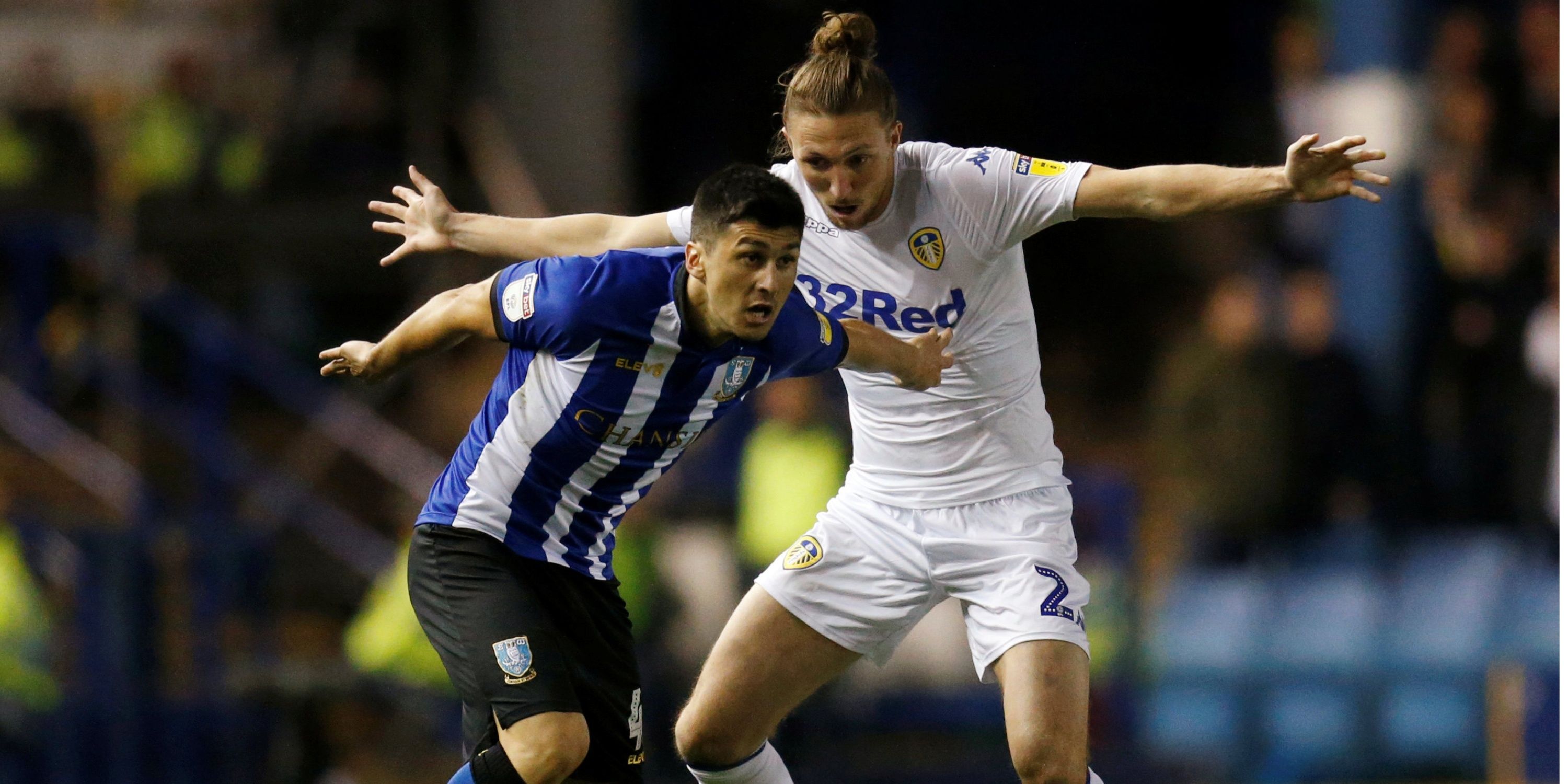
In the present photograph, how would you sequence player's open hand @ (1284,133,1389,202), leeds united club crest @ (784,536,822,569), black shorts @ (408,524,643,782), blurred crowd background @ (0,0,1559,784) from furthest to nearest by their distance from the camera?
1. blurred crowd background @ (0,0,1559,784)
2. leeds united club crest @ (784,536,822,569)
3. black shorts @ (408,524,643,782)
4. player's open hand @ (1284,133,1389,202)

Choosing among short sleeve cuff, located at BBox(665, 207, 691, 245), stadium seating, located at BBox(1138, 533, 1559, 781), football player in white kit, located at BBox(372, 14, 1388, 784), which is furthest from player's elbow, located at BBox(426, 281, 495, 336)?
stadium seating, located at BBox(1138, 533, 1559, 781)

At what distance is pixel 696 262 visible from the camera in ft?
15.0

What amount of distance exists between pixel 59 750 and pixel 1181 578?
553 centimetres

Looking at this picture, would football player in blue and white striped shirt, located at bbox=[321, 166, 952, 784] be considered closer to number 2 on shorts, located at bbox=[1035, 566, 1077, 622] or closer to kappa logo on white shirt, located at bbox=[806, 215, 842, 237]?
kappa logo on white shirt, located at bbox=[806, 215, 842, 237]

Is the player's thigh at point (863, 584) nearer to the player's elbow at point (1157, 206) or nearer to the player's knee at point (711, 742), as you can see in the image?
the player's knee at point (711, 742)

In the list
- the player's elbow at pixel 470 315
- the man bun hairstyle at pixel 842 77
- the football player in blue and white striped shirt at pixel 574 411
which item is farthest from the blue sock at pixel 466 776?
the man bun hairstyle at pixel 842 77

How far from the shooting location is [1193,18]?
1367 cm

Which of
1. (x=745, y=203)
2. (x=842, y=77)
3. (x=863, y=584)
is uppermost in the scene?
(x=842, y=77)

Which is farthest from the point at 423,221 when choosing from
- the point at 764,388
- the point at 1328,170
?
the point at 764,388

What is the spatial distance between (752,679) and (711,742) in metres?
0.21

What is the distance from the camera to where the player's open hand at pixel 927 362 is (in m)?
4.75

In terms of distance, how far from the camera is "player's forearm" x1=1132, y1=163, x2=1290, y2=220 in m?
4.38

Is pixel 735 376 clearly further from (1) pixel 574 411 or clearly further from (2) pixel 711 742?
(2) pixel 711 742

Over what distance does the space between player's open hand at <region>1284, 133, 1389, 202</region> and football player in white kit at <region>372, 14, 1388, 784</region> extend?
16.7 inches
